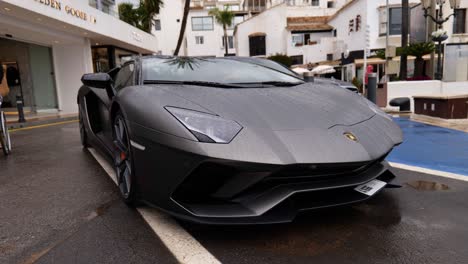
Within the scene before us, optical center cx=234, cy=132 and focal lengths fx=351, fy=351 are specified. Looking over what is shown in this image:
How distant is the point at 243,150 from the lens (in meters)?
1.81

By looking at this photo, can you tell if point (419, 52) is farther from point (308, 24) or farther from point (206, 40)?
point (206, 40)

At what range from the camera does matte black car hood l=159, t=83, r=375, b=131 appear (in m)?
2.07

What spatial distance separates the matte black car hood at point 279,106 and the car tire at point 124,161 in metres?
0.47

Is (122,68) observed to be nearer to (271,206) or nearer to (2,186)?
(2,186)

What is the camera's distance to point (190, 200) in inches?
76.7

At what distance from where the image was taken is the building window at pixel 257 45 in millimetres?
38213

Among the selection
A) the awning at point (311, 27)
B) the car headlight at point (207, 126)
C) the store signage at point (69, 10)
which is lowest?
the car headlight at point (207, 126)

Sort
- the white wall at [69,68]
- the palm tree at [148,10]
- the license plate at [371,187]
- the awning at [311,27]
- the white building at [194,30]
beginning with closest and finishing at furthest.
→ the license plate at [371,187], the white wall at [69,68], the palm tree at [148,10], the awning at [311,27], the white building at [194,30]

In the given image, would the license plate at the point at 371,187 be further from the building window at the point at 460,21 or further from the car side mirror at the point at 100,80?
the building window at the point at 460,21

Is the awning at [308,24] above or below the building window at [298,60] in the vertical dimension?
above

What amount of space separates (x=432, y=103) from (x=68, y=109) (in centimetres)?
1477

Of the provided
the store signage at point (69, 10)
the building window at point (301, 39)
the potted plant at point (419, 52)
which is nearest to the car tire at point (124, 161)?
the store signage at point (69, 10)

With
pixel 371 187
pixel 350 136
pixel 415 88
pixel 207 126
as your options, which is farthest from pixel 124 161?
pixel 415 88

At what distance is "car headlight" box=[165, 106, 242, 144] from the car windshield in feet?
2.27
